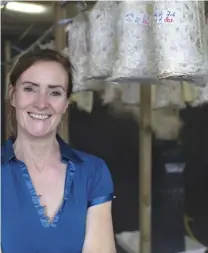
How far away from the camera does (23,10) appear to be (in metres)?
3.17

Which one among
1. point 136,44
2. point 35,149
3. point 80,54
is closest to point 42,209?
point 35,149

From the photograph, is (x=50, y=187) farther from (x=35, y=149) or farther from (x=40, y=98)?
(x=40, y=98)

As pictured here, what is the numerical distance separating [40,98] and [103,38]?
0.44 m

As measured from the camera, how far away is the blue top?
105 centimetres

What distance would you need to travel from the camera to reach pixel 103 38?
4.66 feet

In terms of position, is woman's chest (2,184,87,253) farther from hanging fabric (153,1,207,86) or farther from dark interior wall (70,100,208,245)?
dark interior wall (70,100,208,245)

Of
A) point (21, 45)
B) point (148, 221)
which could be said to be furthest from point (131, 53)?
point (21, 45)

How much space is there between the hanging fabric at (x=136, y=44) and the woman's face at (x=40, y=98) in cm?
20

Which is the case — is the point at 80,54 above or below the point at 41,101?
above

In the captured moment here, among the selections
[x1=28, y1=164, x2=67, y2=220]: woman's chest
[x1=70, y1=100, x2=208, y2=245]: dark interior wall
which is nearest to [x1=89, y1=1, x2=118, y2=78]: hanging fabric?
[x1=28, y1=164, x2=67, y2=220]: woman's chest

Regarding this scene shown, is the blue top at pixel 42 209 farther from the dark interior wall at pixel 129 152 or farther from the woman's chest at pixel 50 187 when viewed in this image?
the dark interior wall at pixel 129 152

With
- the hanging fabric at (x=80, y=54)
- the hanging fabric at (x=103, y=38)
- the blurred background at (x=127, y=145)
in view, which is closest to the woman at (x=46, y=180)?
the hanging fabric at (x=103, y=38)

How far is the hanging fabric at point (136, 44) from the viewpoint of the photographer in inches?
47.6

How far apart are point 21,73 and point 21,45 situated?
338 cm
